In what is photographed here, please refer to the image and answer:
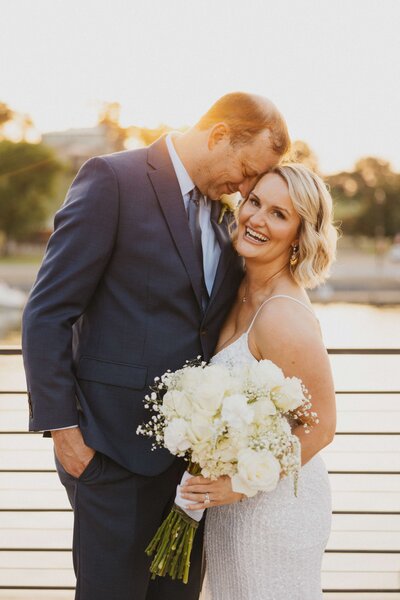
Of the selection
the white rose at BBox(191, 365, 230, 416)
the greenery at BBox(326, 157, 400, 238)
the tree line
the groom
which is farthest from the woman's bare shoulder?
the greenery at BBox(326, 157, 400, 238)

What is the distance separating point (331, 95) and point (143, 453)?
41.2m

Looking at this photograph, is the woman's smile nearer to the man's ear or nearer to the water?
the man's ear

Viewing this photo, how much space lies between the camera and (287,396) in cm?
223

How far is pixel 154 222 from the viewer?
2.53m

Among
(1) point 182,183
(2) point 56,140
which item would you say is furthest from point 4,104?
(1) point 182,183

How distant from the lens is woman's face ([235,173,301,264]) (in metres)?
2.70

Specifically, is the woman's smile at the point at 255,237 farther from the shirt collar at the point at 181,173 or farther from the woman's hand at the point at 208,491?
the woman's hand at the point at 208,491

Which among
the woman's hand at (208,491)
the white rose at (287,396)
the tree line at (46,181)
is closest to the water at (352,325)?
the tree line at (46,181)

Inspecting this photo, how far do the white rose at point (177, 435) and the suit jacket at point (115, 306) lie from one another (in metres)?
0.33

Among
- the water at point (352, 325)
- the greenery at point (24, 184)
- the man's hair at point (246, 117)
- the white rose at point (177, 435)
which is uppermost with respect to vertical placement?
the greenery at point (24, 184)

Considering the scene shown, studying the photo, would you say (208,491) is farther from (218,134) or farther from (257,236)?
(218,134)

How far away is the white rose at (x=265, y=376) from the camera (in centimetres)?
222

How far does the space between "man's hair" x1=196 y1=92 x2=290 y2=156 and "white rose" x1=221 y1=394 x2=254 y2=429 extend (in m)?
0.95

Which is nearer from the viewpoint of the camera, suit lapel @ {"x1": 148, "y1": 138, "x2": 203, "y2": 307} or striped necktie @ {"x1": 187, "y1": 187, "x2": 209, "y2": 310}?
suit lapel @ {"x1": 148, "y1": 138, "x2": 203, "y2": 307}
